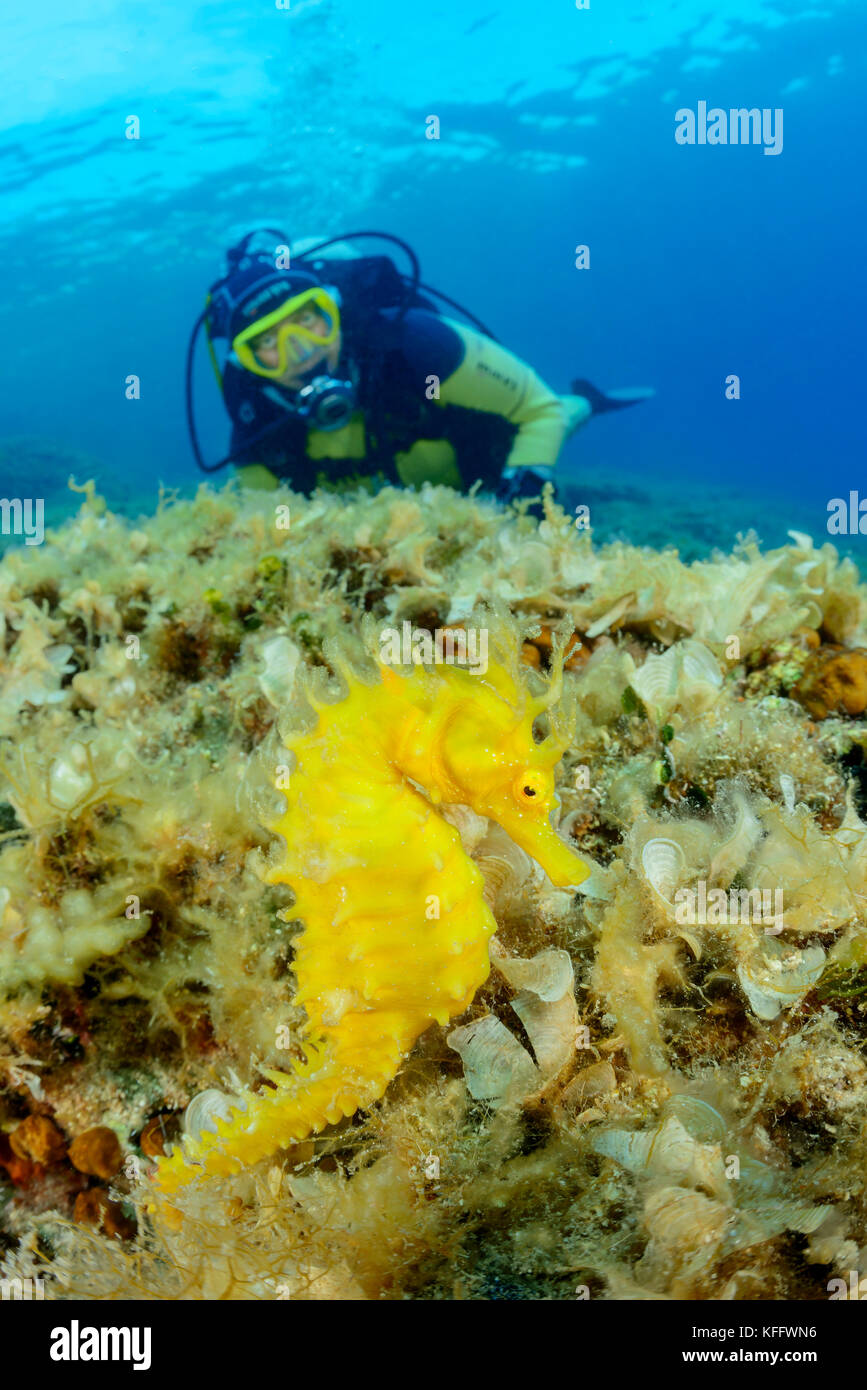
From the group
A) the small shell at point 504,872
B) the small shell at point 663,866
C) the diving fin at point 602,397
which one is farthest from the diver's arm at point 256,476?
the small shell at point 663,866

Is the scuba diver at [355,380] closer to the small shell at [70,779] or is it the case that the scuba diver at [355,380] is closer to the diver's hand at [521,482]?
the diver's hand at [521,482]

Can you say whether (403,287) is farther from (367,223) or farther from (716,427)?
(716,427)

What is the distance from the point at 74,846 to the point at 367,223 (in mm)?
70345

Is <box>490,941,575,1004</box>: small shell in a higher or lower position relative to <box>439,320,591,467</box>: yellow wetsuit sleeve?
lower

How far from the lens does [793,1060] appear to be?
5.78 ft

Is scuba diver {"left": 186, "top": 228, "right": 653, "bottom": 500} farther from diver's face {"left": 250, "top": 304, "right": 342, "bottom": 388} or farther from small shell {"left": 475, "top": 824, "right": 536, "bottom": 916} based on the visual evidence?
small shell {"left": 475, "top": 824, "right": 536, "bottom": 916}

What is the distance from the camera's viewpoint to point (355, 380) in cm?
823

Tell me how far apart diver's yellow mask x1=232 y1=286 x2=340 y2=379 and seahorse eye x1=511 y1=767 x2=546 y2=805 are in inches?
305

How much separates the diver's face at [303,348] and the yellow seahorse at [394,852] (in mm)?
7451

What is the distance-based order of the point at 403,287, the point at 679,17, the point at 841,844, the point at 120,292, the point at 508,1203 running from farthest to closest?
1. the point at 120,292
2. the point at 679,17
3. the point at 403,287
4. the point at 841,844
5. the point at 508,1203

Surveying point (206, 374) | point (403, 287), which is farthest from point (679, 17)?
point (206, 374)

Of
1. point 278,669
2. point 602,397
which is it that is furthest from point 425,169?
point 278,669

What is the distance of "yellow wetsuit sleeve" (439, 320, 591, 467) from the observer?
8.51 m

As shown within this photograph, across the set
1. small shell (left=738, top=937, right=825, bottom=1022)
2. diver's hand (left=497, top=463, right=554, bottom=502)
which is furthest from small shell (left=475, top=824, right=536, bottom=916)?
diver's hand (left=497, top=463, right=554, bottom=502)
